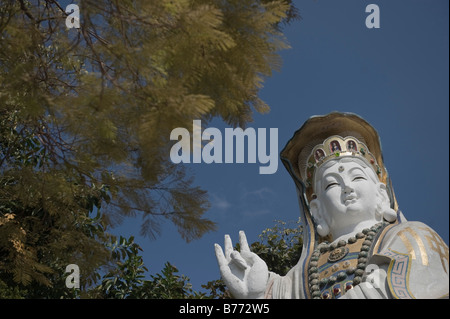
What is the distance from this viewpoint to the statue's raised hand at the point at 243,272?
15.2 ft

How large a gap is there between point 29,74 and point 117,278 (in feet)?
7.99

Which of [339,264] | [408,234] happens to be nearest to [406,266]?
[408,234]

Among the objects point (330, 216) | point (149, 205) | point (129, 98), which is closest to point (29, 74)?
point (129, 98)

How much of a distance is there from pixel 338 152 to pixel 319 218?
492 mm

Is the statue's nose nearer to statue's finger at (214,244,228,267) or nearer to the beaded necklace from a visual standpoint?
the beaded necklace

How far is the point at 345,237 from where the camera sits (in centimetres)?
489

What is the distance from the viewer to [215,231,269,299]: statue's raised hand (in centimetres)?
462

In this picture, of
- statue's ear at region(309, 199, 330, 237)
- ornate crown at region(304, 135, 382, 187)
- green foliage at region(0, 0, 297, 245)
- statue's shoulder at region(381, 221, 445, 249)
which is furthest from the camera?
ornate crown at region(304, 135, 382, 187)

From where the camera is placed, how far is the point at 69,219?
5582mm

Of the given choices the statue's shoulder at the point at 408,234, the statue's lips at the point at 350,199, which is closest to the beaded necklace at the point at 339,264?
the statue's shoulder at the point at 408,234

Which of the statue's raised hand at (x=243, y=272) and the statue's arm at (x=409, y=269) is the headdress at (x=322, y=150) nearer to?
the statue's raised hand at (x=243, y=272)

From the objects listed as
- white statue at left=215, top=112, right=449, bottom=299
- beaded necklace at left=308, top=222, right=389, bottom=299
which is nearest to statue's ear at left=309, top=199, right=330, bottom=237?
white statue at left=215, top=112, right=449, bottom=299

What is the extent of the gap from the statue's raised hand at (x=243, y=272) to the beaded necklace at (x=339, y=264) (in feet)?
1.11
